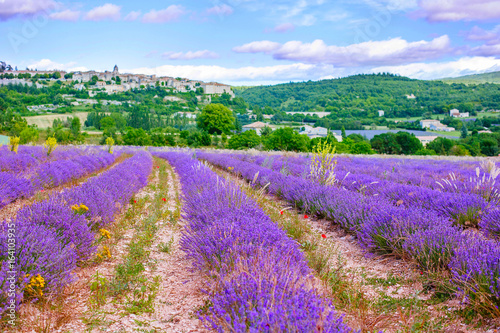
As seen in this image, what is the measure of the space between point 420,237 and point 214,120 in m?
56.6

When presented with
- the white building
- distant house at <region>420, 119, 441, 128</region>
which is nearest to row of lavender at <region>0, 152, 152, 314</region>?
distant house at <region>420, 119, 441, 128</region>

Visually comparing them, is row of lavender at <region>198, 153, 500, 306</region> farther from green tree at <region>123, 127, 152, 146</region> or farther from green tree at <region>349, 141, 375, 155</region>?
green tree at <region>123, 127, 152, 146</region>

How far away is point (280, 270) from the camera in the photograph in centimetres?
205

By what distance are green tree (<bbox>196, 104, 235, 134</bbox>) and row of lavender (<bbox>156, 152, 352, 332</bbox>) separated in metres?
55.6

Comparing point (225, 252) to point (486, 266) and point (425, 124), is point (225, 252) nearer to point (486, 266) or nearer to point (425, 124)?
point (486, 266)

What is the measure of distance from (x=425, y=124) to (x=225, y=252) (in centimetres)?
7541

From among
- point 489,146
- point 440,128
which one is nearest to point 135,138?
point 489,146

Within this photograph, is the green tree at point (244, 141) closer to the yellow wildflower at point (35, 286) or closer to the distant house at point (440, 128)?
the yellow wildflower at point (35, 286)

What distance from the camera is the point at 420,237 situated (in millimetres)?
2982

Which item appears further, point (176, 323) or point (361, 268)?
point (361, 268)

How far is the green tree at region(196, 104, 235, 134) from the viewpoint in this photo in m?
58.5

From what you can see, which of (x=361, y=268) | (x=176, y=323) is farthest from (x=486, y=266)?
(x=176, y=323)

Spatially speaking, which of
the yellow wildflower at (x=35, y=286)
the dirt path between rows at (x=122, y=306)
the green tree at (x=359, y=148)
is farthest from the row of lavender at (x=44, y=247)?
the green tree at (x=359, y=148)

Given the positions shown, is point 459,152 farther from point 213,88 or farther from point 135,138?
point 213,88
